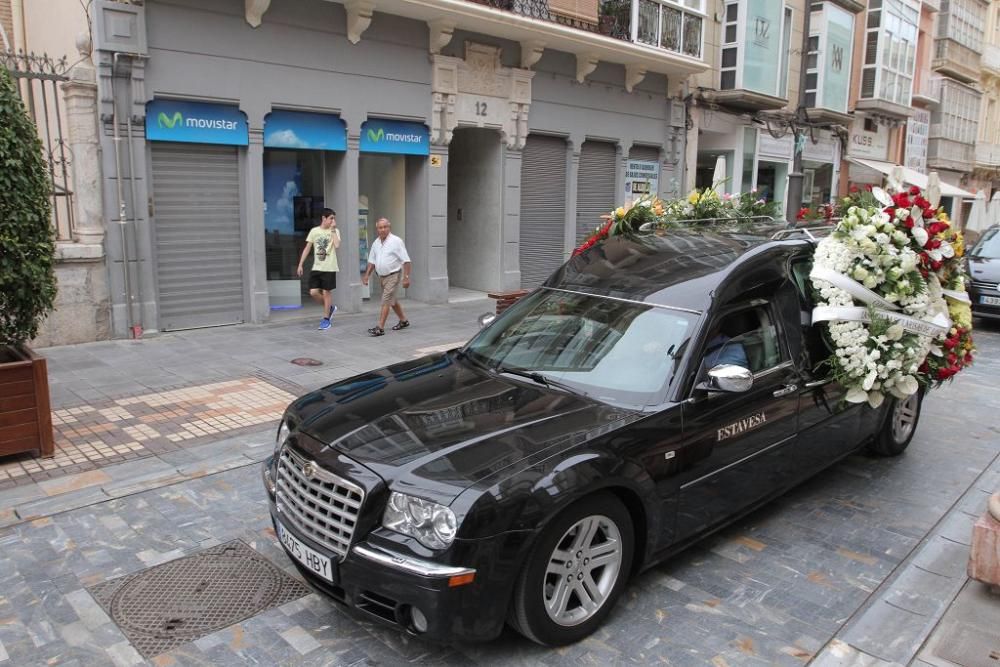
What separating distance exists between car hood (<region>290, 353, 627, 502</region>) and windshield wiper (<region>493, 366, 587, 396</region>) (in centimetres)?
5

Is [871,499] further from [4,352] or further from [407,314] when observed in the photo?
[407,314]

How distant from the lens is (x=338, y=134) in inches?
472

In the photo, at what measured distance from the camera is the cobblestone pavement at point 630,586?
349 cm

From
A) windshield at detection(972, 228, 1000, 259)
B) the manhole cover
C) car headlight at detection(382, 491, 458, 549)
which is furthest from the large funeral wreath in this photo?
windshield at detection(972, 228, 1000, 259)

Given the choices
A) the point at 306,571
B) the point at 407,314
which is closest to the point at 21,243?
the point at 306,571

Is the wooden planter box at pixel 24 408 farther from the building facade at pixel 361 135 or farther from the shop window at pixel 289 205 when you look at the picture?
the shop window at pixel 289 205

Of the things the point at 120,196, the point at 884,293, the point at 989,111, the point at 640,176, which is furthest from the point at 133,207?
the point at 989,111

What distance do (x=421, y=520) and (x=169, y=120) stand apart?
8.83m

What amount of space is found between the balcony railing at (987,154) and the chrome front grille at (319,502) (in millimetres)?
38923

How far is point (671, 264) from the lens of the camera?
15.5 ft

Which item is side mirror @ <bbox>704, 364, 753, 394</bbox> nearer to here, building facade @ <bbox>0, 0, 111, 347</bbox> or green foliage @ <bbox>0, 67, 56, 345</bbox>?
green foliage @ <bbox>0, 67, 56, 345</bbox>

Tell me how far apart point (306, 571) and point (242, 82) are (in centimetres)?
892

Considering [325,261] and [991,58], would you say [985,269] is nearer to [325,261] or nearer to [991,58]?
[325,261]

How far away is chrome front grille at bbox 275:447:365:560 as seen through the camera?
3301mm
